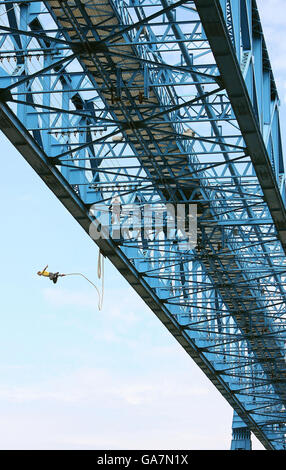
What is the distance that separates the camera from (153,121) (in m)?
31.2

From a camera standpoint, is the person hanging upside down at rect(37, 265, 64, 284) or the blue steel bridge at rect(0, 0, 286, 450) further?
the person hanging upside down at rect(37, 265, 64, 284)

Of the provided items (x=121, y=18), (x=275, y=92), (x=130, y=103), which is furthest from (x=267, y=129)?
(x=121, y=18)

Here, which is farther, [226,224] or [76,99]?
[226,224]

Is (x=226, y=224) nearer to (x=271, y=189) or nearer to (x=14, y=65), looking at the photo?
(x=271, y=189)

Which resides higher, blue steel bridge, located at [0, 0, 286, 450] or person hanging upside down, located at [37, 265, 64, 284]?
blue steel bridge, located at [0, 0, 286, 450]

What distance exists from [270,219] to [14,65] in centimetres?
1328

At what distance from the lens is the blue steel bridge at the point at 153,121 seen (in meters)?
26.1

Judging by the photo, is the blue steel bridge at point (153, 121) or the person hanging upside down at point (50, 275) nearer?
the blue steel bridge at point (153, 121)

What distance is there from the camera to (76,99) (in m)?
32.3

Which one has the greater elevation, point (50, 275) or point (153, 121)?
point (153, 121)

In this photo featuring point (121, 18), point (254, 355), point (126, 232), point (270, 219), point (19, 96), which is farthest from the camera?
point (254, 355)

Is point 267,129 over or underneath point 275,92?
underneath

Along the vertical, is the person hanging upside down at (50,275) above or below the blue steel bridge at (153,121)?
below

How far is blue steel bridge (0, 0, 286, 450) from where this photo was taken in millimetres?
26109
